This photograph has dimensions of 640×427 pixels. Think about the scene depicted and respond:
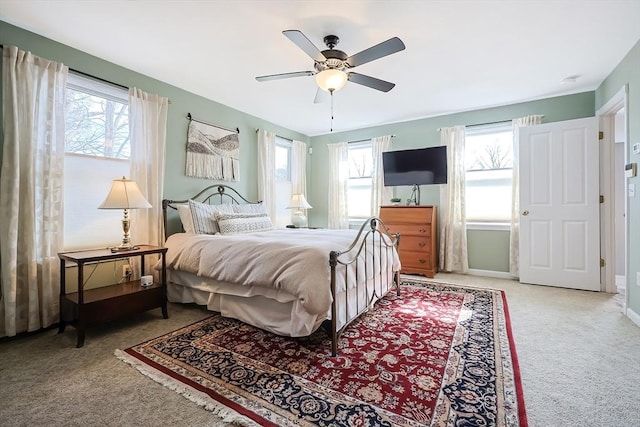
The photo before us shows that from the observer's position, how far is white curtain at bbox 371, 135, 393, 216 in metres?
5.27

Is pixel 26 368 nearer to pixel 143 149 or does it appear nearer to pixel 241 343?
pixel 241 343

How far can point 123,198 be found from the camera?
2674 mm

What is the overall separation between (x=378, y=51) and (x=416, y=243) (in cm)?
303

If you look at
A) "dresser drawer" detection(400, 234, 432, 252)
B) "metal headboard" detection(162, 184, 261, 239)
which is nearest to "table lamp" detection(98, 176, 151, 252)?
"metal headboard" detection(162, 184, 261, 239)

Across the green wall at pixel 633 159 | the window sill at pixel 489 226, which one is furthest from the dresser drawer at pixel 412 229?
the green wall at pixel 633 159

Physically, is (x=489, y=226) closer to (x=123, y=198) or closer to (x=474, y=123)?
(x=474, y=123)

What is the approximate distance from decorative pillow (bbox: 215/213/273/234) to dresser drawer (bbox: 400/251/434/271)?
2157mm

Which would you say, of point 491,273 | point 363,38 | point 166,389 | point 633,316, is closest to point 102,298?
point 166,389

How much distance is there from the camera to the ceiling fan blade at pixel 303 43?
207 cm

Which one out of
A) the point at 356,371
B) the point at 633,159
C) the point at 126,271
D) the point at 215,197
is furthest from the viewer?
the point at 215,197

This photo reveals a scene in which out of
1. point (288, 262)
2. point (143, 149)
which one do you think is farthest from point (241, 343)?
point (143, 149)

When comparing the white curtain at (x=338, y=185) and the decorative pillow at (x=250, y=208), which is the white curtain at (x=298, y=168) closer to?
the white curtain at (x=338, y=185)

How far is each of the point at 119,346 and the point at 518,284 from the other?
4.58 metres

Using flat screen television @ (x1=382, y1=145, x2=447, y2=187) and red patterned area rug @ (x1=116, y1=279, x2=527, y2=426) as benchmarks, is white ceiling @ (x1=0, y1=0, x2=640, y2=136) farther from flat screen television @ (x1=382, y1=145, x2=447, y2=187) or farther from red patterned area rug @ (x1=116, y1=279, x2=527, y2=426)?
red patterned area rug @ (x1=116, y1=279, x2=527, y2=426)
